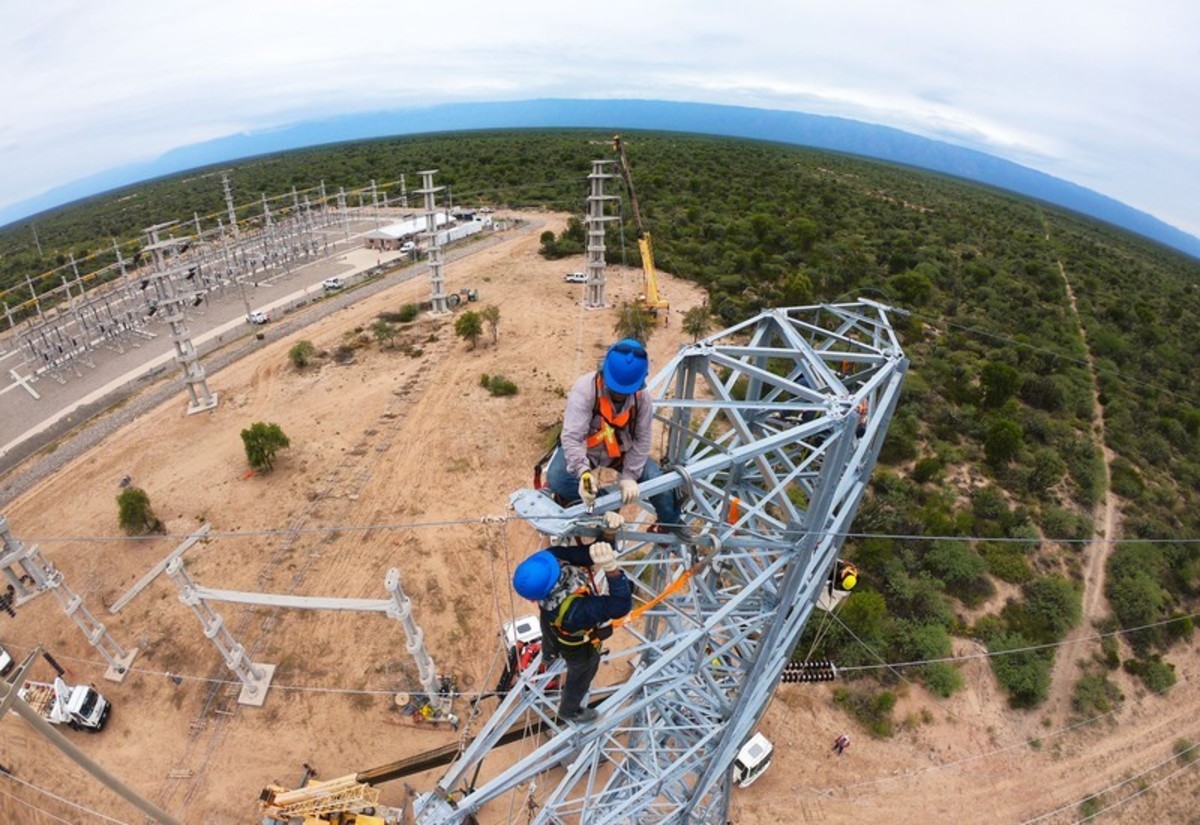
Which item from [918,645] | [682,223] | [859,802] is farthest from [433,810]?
[682,223]

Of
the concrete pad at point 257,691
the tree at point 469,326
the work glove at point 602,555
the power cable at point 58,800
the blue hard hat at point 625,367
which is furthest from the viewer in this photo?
the tree at point 469,326

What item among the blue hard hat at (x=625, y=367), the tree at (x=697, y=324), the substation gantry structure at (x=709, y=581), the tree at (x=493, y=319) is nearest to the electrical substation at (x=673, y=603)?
the substation gantry structure at (x=709, y=581)

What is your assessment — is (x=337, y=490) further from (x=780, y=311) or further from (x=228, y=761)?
(x=780, y=311)

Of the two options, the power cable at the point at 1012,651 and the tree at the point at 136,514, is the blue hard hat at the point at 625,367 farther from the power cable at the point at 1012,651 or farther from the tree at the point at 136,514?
the tree at the point at 136,514

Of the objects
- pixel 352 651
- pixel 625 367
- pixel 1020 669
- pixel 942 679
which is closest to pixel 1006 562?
pixel 1020 669

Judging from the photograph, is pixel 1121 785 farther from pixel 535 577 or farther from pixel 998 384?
pixel 535 577

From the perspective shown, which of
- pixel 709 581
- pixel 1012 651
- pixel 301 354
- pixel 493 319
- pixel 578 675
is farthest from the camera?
pixel 493 319
